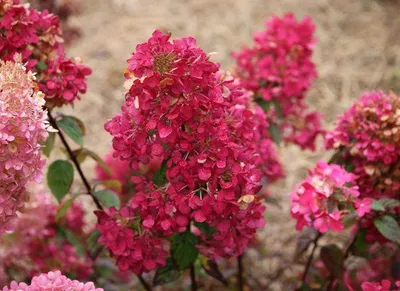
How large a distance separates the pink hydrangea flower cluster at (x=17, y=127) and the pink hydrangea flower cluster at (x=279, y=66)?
922 millimetres

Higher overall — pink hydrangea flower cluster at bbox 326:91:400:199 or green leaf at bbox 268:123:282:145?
green leaf at bbox 268:123:282:145

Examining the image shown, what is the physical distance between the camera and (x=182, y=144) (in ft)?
4.22

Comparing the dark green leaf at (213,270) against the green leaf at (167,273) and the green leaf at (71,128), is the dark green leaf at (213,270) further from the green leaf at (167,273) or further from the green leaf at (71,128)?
the green leaf at (71,128)

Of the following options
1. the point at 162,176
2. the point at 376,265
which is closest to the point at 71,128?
the point at 162,176

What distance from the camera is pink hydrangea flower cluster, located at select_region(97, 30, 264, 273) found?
4.15 feet

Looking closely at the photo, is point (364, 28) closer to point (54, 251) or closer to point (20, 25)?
point (54, 251)

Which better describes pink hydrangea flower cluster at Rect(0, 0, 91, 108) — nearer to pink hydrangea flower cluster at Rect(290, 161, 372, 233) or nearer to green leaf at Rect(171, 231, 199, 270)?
green leaf at Rect(171, 231, 199, 270)

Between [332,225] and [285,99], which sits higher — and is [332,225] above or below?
below

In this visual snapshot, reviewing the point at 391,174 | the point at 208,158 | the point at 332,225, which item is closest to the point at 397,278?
the point at 391,174

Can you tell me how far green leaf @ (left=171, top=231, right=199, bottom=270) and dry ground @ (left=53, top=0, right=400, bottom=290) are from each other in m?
1.82

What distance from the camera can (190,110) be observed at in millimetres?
1263

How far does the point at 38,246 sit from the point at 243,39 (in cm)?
246

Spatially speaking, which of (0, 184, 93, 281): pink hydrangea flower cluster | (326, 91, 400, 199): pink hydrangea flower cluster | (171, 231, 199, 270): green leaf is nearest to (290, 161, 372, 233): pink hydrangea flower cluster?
(326, 91, 400, 199): pink hydrangea flower cluster

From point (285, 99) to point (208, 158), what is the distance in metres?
0.90
